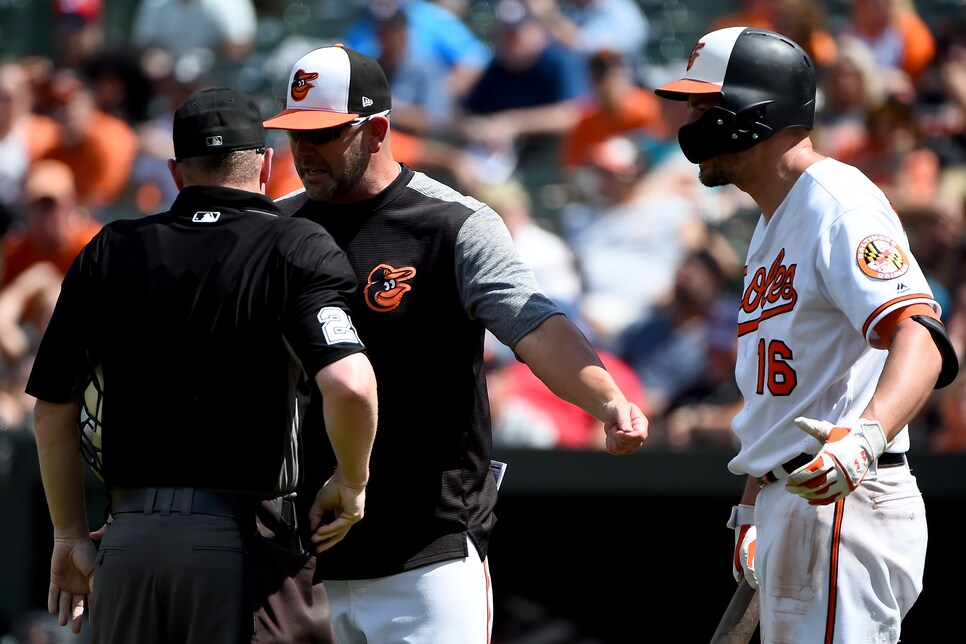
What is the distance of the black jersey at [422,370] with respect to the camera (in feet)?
11.6

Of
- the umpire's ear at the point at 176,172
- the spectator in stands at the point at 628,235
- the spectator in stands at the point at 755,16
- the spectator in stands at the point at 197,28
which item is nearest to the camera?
the umpire's ear at the point at 176,172

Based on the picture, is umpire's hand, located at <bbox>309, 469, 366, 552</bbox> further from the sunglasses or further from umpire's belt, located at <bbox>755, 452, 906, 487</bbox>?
umpire's belt, located at <bbox>755, 452, 906, 487</bbox>

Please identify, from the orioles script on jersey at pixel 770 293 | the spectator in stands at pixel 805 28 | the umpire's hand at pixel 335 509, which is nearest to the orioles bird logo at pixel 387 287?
the umpire's hand at pixel 335 509

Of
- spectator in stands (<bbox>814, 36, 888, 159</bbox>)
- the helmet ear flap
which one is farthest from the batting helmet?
spectator in stands (<bbox>814, 36, 888, 159</bbox>)

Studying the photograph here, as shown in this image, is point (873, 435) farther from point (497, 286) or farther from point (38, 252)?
point (38, 252)

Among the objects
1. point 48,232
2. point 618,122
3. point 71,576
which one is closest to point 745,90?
point 71,576

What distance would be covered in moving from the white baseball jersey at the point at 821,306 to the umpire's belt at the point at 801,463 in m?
0.02

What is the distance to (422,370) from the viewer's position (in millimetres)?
3564

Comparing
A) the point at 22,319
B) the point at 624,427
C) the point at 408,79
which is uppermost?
the point at 408,79

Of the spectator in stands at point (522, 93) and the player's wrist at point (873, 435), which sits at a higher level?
the spectator in stands at point (522, 93)

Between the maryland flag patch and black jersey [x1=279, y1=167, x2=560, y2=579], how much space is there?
0.83m

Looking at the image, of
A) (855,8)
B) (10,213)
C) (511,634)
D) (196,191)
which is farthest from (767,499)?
(10,213)

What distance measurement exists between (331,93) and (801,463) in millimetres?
1582

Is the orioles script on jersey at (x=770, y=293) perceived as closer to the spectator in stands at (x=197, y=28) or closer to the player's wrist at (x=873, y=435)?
the player's wrist at (x=873, y=435)
